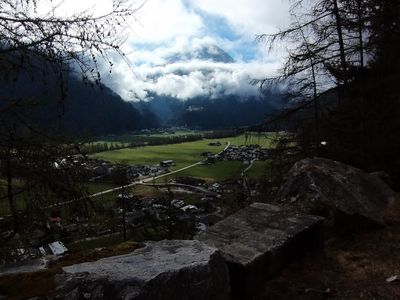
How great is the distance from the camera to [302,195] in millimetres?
7680

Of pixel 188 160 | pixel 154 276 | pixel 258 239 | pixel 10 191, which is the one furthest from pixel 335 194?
pixel 188 160

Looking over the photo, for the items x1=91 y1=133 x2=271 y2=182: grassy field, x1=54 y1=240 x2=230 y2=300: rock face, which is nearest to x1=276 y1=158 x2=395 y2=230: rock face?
x1=54 y1=240 x2=230 y2=300: rock face

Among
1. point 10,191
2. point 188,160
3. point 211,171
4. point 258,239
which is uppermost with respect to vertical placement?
point 10,191

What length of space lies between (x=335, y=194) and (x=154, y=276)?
5034 mm

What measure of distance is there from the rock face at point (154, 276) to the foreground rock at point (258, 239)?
0.81 m

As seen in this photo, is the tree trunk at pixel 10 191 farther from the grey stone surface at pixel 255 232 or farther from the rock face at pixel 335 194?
the rock face at pixel 335 194

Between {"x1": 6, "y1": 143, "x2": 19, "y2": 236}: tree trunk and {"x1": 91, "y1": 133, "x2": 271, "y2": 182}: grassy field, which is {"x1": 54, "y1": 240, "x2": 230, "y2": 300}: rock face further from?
{"x1": 91, "y1": 133, "x2": 271, "y2": 182}: grassy field

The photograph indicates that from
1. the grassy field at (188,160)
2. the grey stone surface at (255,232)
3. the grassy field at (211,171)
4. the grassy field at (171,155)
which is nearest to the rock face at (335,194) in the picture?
the grey stone surface at (255,232)

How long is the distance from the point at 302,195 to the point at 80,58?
16.0 ft

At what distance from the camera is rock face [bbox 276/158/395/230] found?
7324mm

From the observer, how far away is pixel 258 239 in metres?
5.66

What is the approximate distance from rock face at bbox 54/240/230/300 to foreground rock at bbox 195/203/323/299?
81cm

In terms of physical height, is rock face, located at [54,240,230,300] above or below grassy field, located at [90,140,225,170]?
above

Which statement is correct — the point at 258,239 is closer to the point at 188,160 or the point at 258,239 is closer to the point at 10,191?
the point at 10,191
